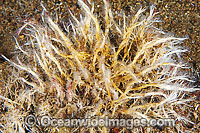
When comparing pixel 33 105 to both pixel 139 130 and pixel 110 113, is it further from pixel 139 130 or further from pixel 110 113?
pixel 139 130

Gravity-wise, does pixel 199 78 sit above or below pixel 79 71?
below

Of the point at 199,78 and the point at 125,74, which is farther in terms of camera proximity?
the point at 199,78

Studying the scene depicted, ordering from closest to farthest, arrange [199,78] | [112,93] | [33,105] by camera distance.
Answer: [112,93] < [33,105] < [199,78]

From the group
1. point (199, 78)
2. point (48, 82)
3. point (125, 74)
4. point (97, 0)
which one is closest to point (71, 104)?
point (48, 82)

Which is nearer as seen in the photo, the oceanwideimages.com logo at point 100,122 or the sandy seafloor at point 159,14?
the oceanwideimages.com logo at point 100,122

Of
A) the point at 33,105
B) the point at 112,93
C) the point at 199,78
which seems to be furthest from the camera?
the point at 199,78

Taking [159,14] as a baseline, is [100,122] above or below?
below

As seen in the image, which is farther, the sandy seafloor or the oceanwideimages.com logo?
the sandy seafloor

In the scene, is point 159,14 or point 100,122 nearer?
point 100,122
